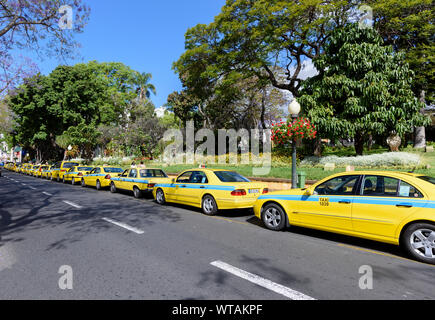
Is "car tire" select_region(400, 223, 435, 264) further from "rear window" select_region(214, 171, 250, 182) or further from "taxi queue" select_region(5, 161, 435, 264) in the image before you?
"rear window" select_region(214, 171, 250, 182)

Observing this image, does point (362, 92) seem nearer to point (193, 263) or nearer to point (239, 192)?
point (239, 192)

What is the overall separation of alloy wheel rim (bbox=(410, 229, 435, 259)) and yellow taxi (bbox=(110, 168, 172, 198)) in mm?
8641

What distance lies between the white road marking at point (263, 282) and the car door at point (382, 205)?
2557mm

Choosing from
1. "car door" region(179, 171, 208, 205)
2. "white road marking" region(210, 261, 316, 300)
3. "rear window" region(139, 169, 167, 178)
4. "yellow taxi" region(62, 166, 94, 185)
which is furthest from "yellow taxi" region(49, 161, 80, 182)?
"white road marking" region(210, 261, 316, 300)

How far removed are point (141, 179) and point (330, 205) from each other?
8892 mm

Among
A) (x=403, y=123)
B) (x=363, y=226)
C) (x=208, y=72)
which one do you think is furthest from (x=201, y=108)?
(x=363, y=226)

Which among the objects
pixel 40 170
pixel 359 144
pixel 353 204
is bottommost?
pixel 353 204

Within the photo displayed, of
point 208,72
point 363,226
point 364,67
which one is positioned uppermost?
point 208,72

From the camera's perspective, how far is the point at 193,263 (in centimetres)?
449

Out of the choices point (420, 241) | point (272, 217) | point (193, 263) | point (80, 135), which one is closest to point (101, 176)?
point (272, 217)

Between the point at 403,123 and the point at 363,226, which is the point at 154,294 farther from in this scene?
the point at 403,123

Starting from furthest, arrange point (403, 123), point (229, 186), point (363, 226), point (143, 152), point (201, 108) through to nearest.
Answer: point (201, 108), point (143, 152), point (403, 123), point (229, 186), point (363, 226)

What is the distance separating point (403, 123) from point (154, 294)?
710 inches

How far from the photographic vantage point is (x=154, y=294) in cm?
341
